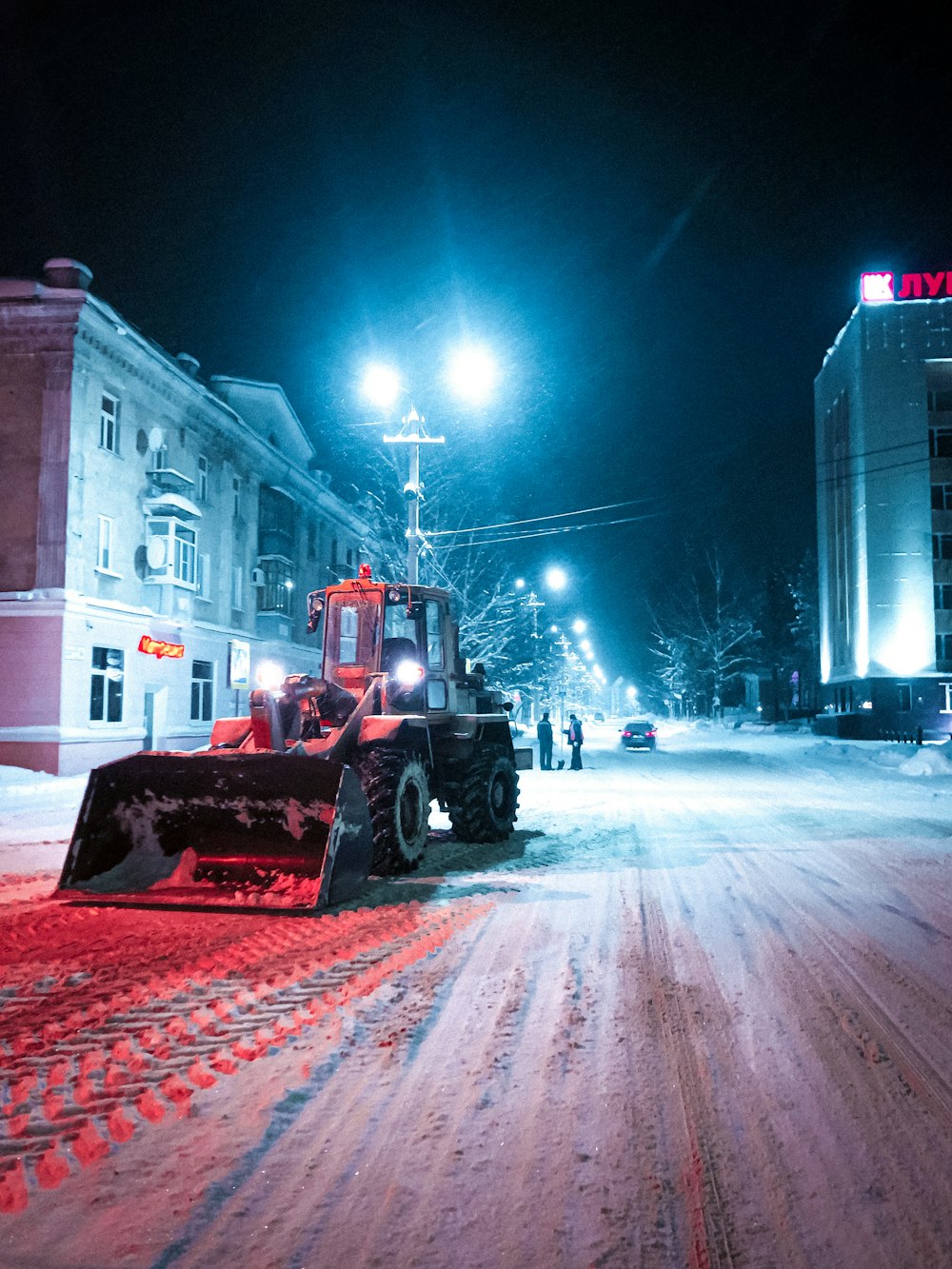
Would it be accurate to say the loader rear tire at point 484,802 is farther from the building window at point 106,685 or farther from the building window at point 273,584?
the building window at point 273,584

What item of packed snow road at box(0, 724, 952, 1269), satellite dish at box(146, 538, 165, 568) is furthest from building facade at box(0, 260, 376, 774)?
packed snow road at box(0, 724, 952, 1269)

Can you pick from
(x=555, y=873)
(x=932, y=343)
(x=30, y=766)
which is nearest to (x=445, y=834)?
(x=555, y=873)

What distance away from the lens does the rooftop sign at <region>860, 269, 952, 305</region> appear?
44.5 m

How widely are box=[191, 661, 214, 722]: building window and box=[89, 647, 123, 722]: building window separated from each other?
462 cm

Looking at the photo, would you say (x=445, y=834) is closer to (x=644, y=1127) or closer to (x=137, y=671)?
(x=644, y=1127)

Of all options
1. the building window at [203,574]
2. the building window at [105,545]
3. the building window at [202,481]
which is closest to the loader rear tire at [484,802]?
the building window at [105,545]

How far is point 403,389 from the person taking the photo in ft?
69.8

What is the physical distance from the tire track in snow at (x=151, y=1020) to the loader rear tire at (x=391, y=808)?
1.63 m

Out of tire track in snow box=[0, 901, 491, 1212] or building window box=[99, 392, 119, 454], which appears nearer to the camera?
tire track in snow box=[0, 901, 491, 1212]

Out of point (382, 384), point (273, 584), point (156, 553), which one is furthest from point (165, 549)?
point (273, 584)

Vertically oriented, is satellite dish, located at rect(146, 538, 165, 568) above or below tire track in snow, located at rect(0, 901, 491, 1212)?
above

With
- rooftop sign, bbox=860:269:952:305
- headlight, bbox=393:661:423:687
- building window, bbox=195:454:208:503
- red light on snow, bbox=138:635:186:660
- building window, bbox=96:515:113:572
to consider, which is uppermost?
rooftop sign, bbox=860:269:952:305

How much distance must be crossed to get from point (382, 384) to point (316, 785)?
14.2 meters

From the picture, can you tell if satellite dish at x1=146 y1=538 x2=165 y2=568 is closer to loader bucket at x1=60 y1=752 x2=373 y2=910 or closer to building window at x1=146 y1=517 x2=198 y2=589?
building window at x1=146 y1=517 x2=198 y2=589
